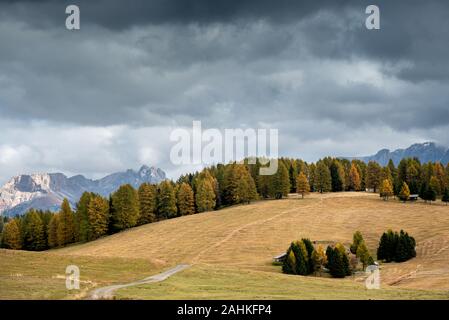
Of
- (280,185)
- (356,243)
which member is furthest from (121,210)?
(356,243)

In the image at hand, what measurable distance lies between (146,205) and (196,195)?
587 inches

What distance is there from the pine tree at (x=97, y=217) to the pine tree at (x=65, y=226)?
685cm

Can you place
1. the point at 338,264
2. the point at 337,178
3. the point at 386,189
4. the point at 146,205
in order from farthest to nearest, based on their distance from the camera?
the point at 337,178
the point at 146,205
the point at 386,189
the point at 338,264

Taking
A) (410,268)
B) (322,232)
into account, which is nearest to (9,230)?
(322,232)

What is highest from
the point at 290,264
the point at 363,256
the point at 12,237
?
the point at 363,256

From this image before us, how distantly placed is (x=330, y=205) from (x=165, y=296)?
3821 inches

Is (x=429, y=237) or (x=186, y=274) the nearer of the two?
(x=186, y=274)

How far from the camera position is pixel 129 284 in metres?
52.6

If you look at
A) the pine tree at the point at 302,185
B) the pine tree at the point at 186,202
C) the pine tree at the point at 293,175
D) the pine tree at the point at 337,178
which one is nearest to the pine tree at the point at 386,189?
the pine tree at the point at 302,185

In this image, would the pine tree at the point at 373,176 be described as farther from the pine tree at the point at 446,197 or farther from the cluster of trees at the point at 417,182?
the pine tree at the point at 446,197

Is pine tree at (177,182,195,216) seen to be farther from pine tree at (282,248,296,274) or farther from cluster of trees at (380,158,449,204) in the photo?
pine tree at (282,248,296,274)

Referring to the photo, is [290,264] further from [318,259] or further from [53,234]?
[53,234]
